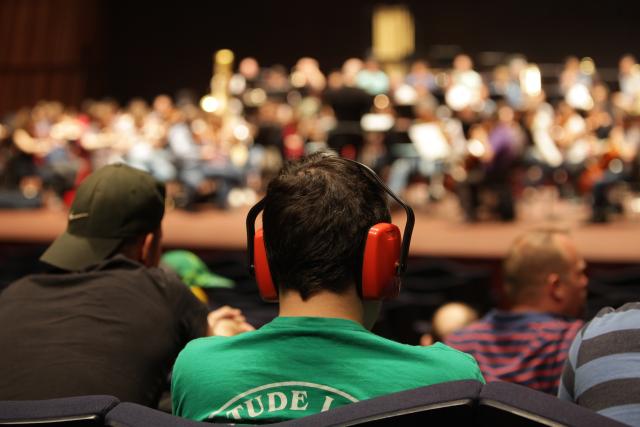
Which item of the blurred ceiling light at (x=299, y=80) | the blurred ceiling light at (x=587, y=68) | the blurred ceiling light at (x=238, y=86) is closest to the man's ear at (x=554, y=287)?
the blurred ceiling light at (x=299, y=80)

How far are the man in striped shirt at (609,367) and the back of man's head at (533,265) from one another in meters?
0.88

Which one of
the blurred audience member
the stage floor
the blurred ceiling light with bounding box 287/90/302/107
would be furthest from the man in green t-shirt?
the blurred ceiling light with bounding box 287/90/302/107

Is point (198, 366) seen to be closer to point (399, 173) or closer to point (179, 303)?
point (179, 303)

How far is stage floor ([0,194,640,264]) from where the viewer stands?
495 cm

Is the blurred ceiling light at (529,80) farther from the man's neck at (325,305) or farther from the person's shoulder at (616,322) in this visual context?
the man's neck at (325,305)

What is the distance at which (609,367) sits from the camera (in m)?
1.18

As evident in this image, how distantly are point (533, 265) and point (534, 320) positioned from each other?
18 cm

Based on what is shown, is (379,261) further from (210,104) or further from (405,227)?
(210,104)

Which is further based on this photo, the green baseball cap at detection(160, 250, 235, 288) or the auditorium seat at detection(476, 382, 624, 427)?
the green baseball cap at detection(160, 250, 235, 288)

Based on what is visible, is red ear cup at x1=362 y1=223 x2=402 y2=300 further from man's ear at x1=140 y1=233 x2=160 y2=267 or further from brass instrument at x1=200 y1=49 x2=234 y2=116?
brass instrument at x1=200 y1=49 x2=234 y2=116

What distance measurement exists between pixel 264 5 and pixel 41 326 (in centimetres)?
1233

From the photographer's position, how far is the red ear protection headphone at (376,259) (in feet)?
4.00

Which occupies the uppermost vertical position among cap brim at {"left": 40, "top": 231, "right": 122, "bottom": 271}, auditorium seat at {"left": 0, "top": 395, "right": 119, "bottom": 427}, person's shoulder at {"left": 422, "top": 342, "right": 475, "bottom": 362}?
cap brim at {"left": 40, "top": 231, "right": 122, "bottom": 271}

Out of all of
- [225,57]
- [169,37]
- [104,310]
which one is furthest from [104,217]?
[169,37]
